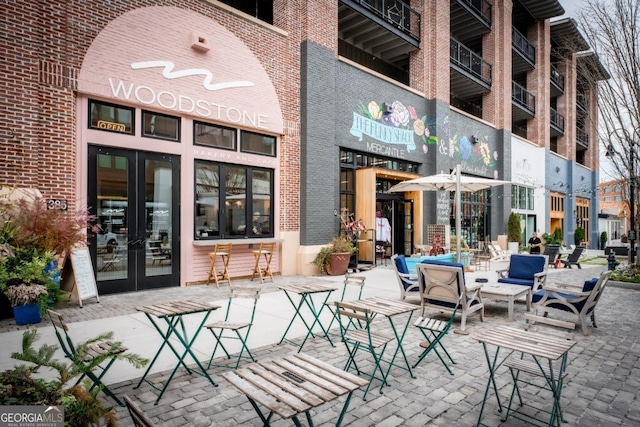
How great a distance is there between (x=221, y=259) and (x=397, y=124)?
26.6 feet

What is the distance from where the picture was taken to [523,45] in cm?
2186

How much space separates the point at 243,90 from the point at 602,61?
30.4 ft

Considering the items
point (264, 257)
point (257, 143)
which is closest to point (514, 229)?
point (264, 257)

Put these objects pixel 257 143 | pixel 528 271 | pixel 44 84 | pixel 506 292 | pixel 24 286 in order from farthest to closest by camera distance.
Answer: pixel 257 143 → pixel 528 271 → pixel 44 84 → pixel 506 292 → pixel 24 286

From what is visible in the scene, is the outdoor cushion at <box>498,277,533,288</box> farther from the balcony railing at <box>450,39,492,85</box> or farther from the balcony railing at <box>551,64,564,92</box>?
the balcony railing at <box>551,64,564,92</box>

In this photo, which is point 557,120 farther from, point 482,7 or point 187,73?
point 187,73

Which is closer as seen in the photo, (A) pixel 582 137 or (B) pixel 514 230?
(B) pixel 514 230

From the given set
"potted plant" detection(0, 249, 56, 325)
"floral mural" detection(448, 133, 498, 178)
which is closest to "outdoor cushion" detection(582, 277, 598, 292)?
"potted plant" detection(0, 249, 56, 325)

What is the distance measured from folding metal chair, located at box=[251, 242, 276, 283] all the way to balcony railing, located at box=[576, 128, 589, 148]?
99.5 ft

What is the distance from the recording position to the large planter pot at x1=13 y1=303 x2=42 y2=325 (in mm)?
5492

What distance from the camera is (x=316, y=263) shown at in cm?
1049

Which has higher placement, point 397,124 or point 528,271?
point 397,124

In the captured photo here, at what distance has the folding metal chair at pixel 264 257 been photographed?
936 cm

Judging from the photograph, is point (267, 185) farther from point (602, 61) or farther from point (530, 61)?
point (530, 61)
